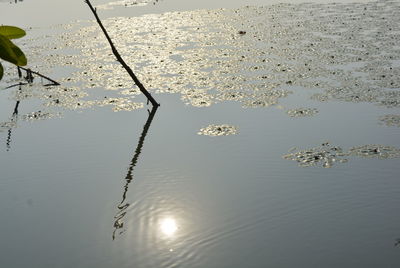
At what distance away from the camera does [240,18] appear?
79.2 feet

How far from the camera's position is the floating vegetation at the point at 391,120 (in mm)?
8795

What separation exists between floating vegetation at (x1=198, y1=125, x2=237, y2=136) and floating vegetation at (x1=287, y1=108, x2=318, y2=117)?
138cm

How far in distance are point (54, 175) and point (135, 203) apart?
1991 mm

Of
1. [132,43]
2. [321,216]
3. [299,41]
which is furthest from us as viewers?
[132,43]

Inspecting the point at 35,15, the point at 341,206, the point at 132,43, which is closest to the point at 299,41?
the point at 132,43

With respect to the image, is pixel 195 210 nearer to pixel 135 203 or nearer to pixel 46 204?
pixel 135 203

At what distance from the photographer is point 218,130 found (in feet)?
30.3

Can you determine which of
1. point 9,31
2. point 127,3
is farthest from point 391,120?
point 127,3

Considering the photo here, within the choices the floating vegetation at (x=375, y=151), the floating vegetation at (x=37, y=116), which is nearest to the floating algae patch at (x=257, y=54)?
the floating vegetation at (x=37, y=116)

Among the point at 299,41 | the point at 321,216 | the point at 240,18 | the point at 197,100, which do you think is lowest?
the point at 321,216

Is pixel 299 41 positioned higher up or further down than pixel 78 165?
higher up

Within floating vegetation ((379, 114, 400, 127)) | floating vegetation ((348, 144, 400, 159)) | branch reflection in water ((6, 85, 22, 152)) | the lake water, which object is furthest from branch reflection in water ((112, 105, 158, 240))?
floating vegetation ((379, 114, 400, 127))

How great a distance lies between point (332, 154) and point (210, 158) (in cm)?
199

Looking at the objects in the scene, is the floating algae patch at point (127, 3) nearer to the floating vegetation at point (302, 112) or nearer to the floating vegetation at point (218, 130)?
the floating vegetation at point (302, 112)
